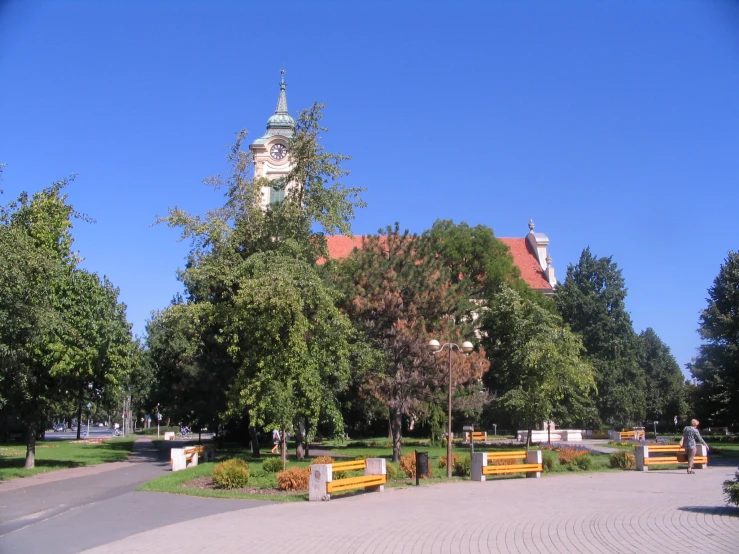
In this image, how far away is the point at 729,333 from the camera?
33.3 m

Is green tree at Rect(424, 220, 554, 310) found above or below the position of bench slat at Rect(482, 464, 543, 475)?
above

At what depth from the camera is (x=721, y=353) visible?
124ft

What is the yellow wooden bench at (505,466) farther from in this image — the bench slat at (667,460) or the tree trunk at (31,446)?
the tree trunk at (31,446)

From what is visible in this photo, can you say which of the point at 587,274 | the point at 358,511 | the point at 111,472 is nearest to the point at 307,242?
the point at 111,472

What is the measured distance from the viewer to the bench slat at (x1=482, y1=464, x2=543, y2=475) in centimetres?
1972

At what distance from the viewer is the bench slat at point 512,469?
19.7 meters

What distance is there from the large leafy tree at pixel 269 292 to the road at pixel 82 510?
5.37 m

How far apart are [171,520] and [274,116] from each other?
5446 centimetres

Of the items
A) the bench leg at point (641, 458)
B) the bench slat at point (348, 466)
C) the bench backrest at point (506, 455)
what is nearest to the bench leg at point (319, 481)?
the bench slat at point (348, 466)

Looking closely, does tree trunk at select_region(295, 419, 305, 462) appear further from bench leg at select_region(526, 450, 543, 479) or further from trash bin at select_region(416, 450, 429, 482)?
bench leg at select_region(526, 450, 543, 479)

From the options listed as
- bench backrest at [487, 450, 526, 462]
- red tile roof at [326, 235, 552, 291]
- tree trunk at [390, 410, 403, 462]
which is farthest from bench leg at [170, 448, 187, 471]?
red tile roof at [326, 235, 552, 291]

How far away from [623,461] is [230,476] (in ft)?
47.4

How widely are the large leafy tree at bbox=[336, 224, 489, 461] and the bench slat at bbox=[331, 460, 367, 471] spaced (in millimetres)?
9467

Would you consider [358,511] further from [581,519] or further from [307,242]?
[307,242]
